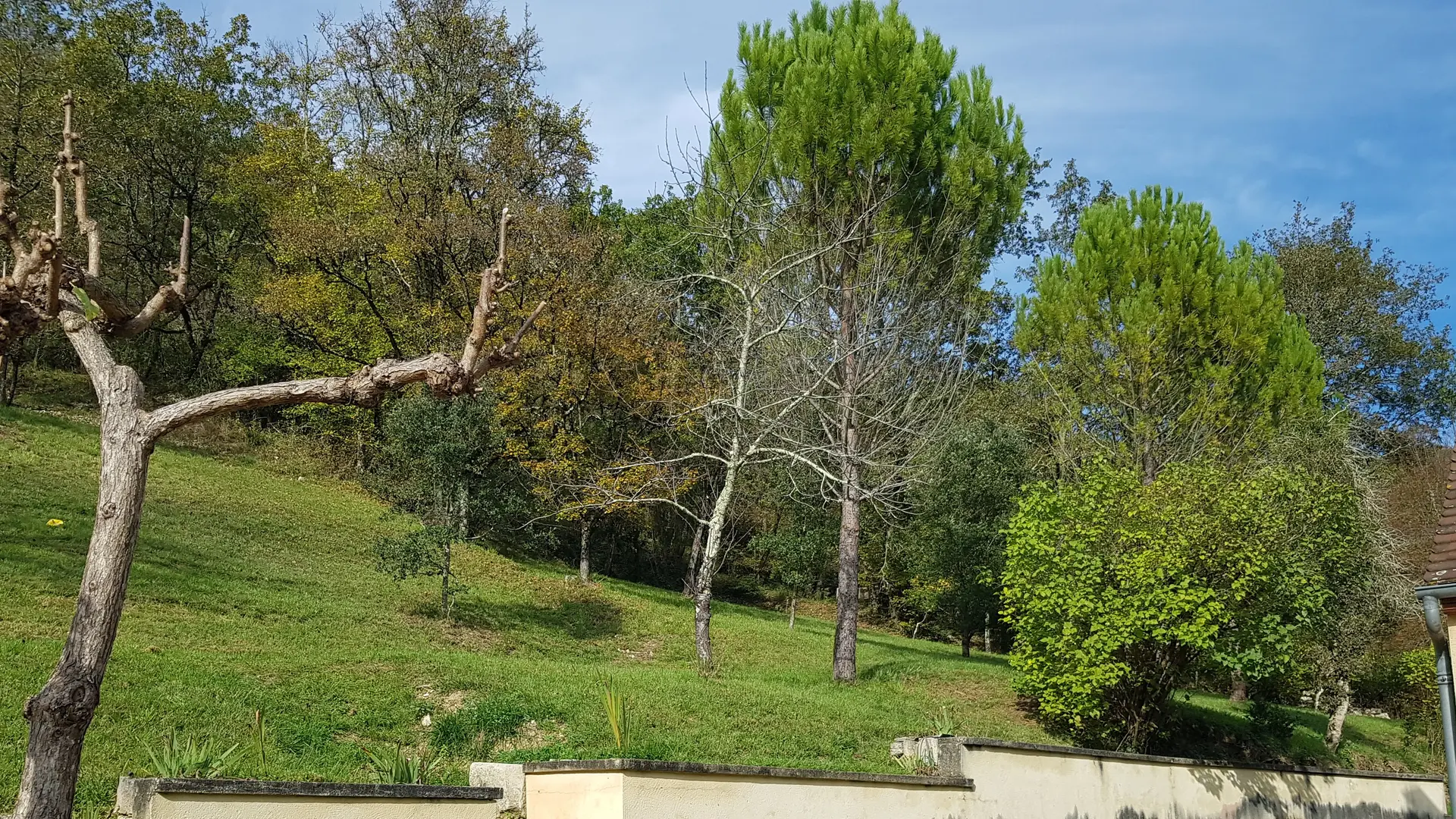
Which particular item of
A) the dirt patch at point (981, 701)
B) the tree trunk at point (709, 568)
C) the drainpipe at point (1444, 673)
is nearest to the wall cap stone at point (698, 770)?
the drainpipe at point (1444, 673)

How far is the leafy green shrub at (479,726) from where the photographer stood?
34.5 ft

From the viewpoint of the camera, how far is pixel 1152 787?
11758mm

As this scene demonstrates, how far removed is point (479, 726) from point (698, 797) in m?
3.79

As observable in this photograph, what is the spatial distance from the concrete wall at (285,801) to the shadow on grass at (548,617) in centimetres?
1082

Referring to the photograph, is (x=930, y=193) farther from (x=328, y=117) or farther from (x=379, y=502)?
(x=328, y=117)

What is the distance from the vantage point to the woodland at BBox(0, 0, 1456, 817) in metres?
14.2

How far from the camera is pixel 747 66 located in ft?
63.6

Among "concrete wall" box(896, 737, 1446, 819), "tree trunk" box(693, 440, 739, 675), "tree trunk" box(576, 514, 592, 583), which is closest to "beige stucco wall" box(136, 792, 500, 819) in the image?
"concrete wall" box(896, 737, 1446, 819)

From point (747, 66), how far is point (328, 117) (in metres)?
16.2

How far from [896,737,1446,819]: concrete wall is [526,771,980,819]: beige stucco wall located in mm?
1214

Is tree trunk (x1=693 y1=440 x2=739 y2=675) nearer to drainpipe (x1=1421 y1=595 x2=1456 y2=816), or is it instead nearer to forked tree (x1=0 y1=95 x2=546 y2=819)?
forked tree (x1=0 y1=95 x2=546 y2=819)

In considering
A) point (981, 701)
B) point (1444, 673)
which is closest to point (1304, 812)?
point (981, 701)

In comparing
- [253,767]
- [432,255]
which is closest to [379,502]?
[432,255]

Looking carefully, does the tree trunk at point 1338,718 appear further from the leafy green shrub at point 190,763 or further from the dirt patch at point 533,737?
the leafy green shrub at point 190,763
